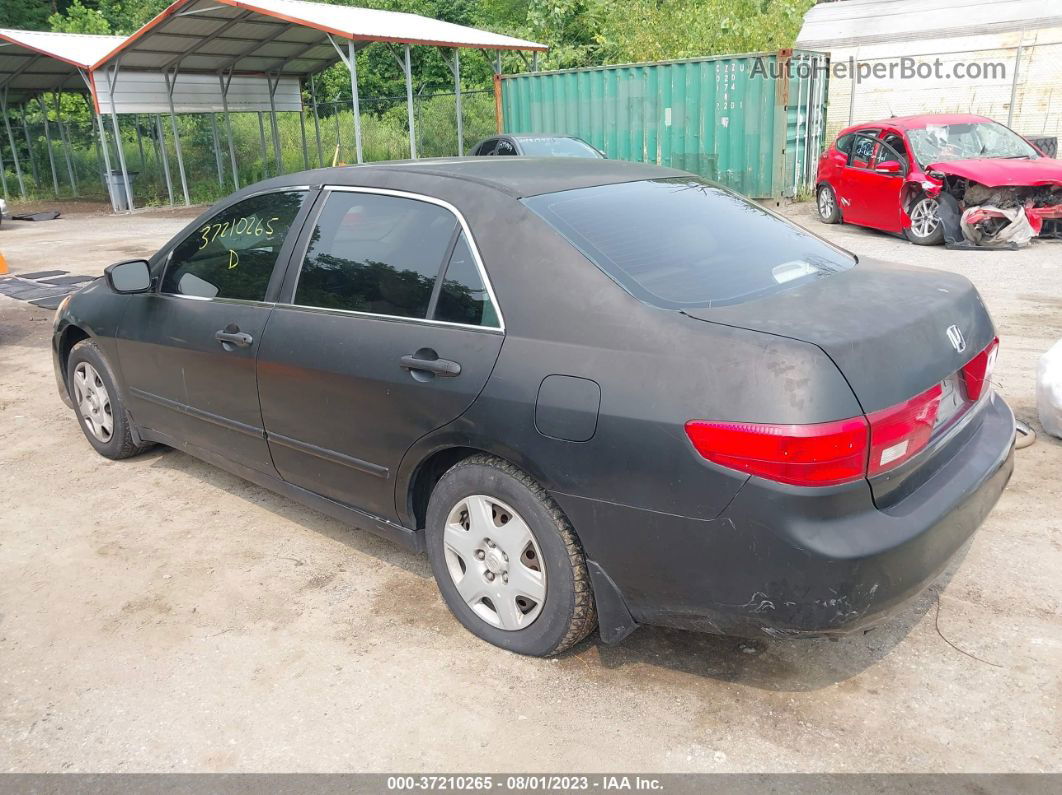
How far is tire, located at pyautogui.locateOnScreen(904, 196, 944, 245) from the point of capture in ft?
37.0

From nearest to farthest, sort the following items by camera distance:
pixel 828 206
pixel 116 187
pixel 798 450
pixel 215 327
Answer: pixel 798 450 → pixel 215 327 → pixel 828 206 → pixel 116 187

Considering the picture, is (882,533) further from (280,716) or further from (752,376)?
(280,716)

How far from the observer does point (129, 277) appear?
4230mm

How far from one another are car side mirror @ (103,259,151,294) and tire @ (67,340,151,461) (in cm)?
66

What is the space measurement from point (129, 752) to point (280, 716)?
45 centimetres

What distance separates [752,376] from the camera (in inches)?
94.1

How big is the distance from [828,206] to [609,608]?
12.4m

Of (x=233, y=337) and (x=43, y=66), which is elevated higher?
(x=43, y=66)

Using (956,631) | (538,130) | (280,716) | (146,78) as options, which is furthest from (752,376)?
(146,78)

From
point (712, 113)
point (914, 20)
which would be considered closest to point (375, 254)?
point (712, 113)

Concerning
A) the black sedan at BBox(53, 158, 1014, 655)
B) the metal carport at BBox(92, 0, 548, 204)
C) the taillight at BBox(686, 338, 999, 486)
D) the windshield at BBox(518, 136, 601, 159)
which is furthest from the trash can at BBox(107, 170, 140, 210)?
the taillight at BBox(686, 338, 999, 486)

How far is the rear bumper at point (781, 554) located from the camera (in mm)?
2355

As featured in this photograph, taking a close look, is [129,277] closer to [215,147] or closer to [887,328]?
[887,328]

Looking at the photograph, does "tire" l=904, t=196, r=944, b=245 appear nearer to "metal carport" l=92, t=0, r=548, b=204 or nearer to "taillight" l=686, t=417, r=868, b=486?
"metal carport" l=92, t=0, r=548, b=204
